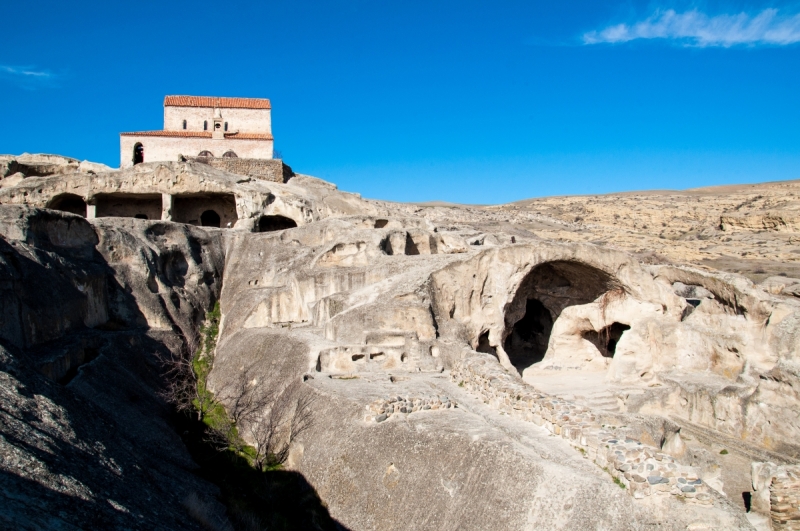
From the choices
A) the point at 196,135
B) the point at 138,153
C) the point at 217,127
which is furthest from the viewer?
the point at 217,127

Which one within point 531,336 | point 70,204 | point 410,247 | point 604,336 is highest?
point 70,204

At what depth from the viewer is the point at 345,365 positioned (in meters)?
17.1

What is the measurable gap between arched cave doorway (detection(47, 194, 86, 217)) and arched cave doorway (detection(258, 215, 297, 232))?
8.83 meters

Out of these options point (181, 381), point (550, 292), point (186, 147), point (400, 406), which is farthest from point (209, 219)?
point (400, 406)

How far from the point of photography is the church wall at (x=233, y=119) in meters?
37.5

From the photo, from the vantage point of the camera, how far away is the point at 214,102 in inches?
1487

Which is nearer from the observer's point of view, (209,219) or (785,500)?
(785,500)

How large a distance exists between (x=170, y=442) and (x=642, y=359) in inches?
583

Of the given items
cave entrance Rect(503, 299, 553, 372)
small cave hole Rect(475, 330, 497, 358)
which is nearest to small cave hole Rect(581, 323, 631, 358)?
cave entrance Rect(503, 299, 553, 372)

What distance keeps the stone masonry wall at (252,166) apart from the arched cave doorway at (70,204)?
5.92 meters

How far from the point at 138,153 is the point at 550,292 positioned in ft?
81.7

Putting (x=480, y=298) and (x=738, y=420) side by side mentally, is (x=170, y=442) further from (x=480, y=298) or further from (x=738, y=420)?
(x=738, y=420)

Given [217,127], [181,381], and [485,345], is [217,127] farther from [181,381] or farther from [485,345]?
[485,345]

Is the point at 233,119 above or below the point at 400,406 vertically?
above
